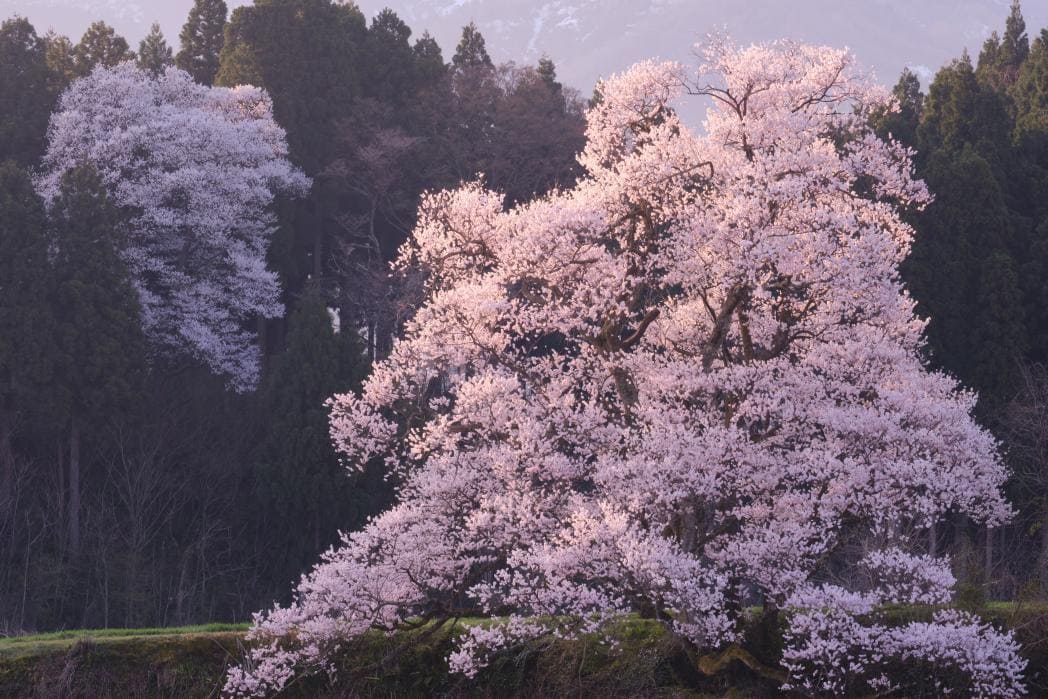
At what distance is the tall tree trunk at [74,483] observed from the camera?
28875 millimetres

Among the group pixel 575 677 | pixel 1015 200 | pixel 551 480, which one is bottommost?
pixel 575 677

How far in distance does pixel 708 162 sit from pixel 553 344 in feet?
62.1

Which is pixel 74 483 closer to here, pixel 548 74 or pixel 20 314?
pixel 20 314

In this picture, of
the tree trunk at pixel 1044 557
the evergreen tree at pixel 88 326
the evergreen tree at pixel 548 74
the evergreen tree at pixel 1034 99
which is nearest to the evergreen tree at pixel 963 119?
the evergreen tree at pixel 1034 99

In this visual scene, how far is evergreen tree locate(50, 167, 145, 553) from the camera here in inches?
1136

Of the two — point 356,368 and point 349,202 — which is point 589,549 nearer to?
point 356,368

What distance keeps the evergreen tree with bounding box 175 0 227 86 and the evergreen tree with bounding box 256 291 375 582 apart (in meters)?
16.4

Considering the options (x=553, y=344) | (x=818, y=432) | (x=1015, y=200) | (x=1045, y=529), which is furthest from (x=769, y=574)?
(x=1015, y=200)

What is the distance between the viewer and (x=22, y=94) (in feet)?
119

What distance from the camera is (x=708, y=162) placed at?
15.8m

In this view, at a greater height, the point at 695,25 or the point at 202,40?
the point at 695,25

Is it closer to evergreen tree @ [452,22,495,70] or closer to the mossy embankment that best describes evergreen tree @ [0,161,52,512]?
the mossy embankment

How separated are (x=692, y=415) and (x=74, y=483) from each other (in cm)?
1815

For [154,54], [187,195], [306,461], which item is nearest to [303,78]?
[187,195]
